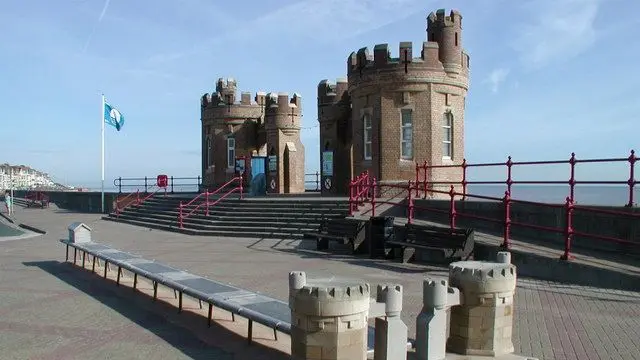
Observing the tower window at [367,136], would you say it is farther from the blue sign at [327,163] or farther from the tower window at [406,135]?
the blue sign at [327,163]

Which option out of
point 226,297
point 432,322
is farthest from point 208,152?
point 432,322

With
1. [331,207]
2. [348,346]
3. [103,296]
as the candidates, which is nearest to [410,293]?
[348,346]

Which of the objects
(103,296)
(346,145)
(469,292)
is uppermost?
(346,145)

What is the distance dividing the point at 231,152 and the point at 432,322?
27.0 m

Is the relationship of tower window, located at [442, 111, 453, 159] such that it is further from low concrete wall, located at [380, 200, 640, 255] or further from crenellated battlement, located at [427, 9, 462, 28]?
low concrete wall, located at [380, 200, 640, 255]

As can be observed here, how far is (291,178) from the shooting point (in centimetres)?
2948

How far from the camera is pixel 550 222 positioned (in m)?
11.7

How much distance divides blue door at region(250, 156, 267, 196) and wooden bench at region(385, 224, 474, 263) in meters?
16.1

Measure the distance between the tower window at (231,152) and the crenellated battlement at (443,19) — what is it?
574 inches

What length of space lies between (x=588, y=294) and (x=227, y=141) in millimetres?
24900

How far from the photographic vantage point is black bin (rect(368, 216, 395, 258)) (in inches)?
505

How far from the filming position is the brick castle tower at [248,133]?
96.0ft

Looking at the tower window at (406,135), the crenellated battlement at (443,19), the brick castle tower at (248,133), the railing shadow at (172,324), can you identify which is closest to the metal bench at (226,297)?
the railing shadow at (172,324)

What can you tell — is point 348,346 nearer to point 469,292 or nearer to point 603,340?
point 469,292
